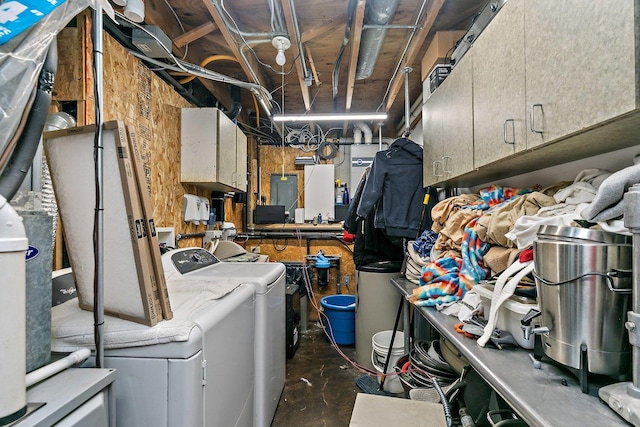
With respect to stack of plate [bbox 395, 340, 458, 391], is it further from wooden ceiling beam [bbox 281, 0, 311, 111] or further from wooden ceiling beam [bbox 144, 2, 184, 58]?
wooden ceiling beam [bbox 144, 2, 184, 58]

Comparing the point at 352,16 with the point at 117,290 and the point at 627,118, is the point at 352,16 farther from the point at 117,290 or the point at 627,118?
the point at 117,290

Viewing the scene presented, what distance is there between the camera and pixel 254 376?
1.73m

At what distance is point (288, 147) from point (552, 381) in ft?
16.2

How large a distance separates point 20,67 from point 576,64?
1.57 m

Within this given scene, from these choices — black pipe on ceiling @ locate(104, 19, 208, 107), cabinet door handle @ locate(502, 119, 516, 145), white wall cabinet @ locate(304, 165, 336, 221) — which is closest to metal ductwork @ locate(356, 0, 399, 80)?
cabinet door handle @ locate(502, 119, 516, 145)

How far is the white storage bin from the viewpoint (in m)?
1.10

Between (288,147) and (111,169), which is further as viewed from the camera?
(288,147)

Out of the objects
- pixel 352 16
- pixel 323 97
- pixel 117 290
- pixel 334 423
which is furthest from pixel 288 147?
pixel 117 290

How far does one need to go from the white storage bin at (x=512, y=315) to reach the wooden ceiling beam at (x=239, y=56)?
231 centimetres

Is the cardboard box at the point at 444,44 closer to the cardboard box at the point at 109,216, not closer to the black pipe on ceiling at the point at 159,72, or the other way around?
the black pipe on ceiling at the point at 159,72

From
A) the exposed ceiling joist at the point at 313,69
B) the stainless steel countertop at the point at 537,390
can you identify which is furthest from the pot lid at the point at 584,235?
the exposed ceiling joist at the point at 313,69

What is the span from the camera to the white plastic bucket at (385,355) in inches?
93.0

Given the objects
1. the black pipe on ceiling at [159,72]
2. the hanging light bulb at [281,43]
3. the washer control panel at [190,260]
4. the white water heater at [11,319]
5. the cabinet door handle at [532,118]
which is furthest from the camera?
the hanging light bulb at [281,43]

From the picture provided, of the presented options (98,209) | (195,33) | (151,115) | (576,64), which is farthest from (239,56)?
(576,64)
